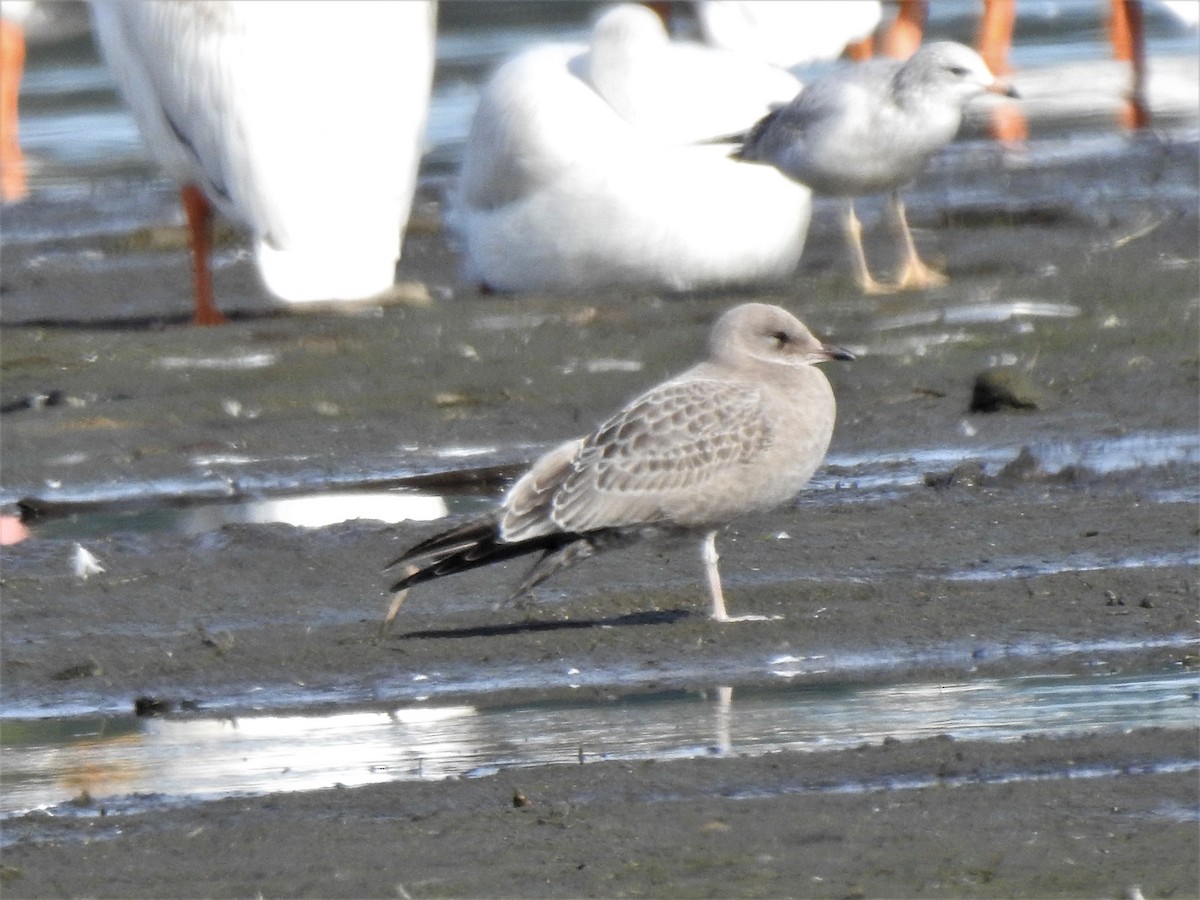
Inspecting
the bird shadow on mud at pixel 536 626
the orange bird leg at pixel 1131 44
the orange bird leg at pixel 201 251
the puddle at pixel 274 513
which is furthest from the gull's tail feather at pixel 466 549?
the orange bird leg at pixel 1131 44

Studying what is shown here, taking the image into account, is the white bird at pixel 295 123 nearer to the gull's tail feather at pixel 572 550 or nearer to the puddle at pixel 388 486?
the puddle at pixel 388 486

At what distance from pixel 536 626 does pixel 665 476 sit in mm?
424

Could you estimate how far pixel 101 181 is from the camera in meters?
14.0

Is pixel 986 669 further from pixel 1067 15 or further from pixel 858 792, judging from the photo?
pixel 1067 15

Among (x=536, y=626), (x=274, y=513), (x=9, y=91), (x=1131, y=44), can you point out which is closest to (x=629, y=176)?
(x=274, y=513)

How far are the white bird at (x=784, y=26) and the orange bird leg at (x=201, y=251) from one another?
3180 millimetres

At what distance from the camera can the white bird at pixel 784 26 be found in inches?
485

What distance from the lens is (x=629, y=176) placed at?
9.15m

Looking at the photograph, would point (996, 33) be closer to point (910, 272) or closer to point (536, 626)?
point (910, 272)

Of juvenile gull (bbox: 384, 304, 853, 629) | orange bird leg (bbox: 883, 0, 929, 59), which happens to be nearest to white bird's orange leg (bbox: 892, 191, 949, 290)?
juvenile gull (bbox: 384, 304, 853, 629)

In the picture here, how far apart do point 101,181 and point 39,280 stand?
311 cm

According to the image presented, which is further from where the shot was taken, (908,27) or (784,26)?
(908,27)

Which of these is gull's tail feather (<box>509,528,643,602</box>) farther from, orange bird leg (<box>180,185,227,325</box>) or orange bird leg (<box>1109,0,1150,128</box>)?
orange bird leg (<box>1109,0,1150,128</box>)

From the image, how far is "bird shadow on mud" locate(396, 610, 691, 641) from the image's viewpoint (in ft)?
18.2
